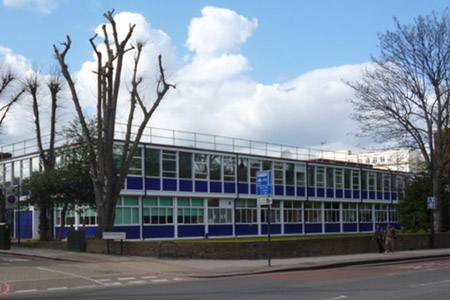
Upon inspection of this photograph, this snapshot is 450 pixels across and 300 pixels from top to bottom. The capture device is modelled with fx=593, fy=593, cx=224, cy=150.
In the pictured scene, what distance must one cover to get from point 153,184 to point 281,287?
26.6 metres

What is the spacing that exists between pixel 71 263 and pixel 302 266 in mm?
8438

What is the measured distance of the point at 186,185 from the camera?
43.0 m

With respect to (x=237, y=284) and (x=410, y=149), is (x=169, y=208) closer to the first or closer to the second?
(x=410, y=149)

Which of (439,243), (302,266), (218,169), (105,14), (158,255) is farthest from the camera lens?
(218,169)

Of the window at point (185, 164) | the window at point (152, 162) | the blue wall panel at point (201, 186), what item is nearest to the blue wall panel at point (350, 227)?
the blue wall panel at point (201, 186)

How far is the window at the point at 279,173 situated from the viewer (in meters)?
50.4

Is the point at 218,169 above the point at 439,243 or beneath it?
above

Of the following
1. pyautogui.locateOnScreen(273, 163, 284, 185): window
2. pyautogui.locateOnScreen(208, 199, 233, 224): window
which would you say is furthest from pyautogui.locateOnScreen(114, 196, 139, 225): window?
pyautogui.locateOnScreen(273, 163, 284, 185): window

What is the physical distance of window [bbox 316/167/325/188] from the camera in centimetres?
5466

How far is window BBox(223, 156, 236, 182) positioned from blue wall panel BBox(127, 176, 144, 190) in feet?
27.1

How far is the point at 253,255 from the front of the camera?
23.7 metres

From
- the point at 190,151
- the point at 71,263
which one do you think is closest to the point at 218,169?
the point at 190,151

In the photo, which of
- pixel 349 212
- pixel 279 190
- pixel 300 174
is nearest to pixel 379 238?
pixel 279 190

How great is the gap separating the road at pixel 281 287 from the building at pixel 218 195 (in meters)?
18.0
